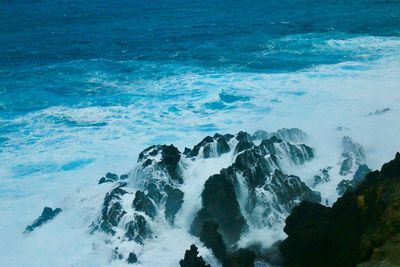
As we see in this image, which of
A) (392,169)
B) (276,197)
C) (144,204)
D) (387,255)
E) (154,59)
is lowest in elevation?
(154,59)

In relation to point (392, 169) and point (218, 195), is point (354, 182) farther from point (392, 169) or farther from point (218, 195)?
point (218, 195)

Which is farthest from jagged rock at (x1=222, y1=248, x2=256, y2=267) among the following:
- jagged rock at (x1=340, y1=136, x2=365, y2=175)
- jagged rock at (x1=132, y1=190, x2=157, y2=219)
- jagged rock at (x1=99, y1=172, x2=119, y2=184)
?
jagged rock at (x1=99, y1=172, x2=119, y2=184)

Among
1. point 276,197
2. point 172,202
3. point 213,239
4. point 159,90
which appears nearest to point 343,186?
point 276,197

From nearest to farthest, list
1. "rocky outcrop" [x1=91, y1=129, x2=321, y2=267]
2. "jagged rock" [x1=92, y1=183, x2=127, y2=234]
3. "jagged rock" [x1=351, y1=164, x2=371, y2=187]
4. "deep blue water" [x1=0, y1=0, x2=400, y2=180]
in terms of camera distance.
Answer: "rocky outcrop" [x1=91, y1=129, x2=321, y2=267]
"jagged rock" [x1=92, y1=183, x2=127, y2=234]
"jagged rock" [x1=351, y1=164, x2=371, y2=187]
"deep blue water" [x1=0, y1=0, x2=400, y2=180]

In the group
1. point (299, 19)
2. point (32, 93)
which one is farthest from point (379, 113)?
point (299, 19)

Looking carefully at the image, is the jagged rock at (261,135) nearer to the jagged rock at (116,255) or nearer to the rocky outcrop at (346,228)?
the rocky outcrop at (346,228)

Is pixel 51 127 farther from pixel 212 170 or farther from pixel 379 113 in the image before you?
pixel 379 113

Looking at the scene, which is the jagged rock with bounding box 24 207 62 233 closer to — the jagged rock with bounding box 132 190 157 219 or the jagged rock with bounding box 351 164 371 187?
the jagged rock with bounding box 132 190 157 219
